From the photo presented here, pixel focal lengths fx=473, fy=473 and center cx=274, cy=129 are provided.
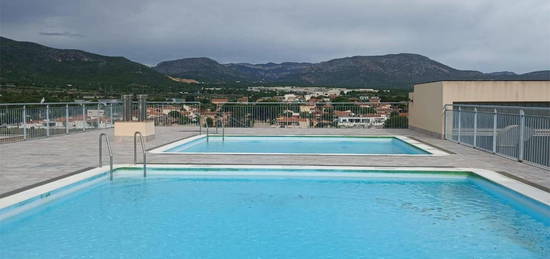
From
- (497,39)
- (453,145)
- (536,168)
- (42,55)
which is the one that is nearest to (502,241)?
(536,168)

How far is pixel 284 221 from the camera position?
5.83 meters

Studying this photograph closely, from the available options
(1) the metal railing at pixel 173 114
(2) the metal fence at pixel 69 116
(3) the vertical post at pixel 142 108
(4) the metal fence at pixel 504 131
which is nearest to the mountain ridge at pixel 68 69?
(1) the metal railing at pixel 173 114

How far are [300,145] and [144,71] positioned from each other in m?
31.1

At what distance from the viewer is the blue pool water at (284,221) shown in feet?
15.6

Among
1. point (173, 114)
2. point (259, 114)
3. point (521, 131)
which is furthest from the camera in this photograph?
point (173, 114)

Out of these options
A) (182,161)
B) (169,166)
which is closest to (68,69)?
(182,161)

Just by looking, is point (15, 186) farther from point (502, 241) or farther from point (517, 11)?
point (517, 11)

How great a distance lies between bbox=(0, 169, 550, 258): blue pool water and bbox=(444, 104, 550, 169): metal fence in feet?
4.78

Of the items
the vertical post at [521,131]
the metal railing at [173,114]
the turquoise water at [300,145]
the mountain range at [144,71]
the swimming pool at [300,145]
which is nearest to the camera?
the vertical post at [521,131]

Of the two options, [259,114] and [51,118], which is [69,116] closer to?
[51,118]

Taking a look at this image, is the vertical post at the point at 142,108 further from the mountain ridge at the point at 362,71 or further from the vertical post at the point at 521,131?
the mountain ridge at the point at 362,71

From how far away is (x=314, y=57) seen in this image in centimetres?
4359

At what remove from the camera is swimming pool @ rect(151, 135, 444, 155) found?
11.8m

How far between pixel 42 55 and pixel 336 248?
38.5m
